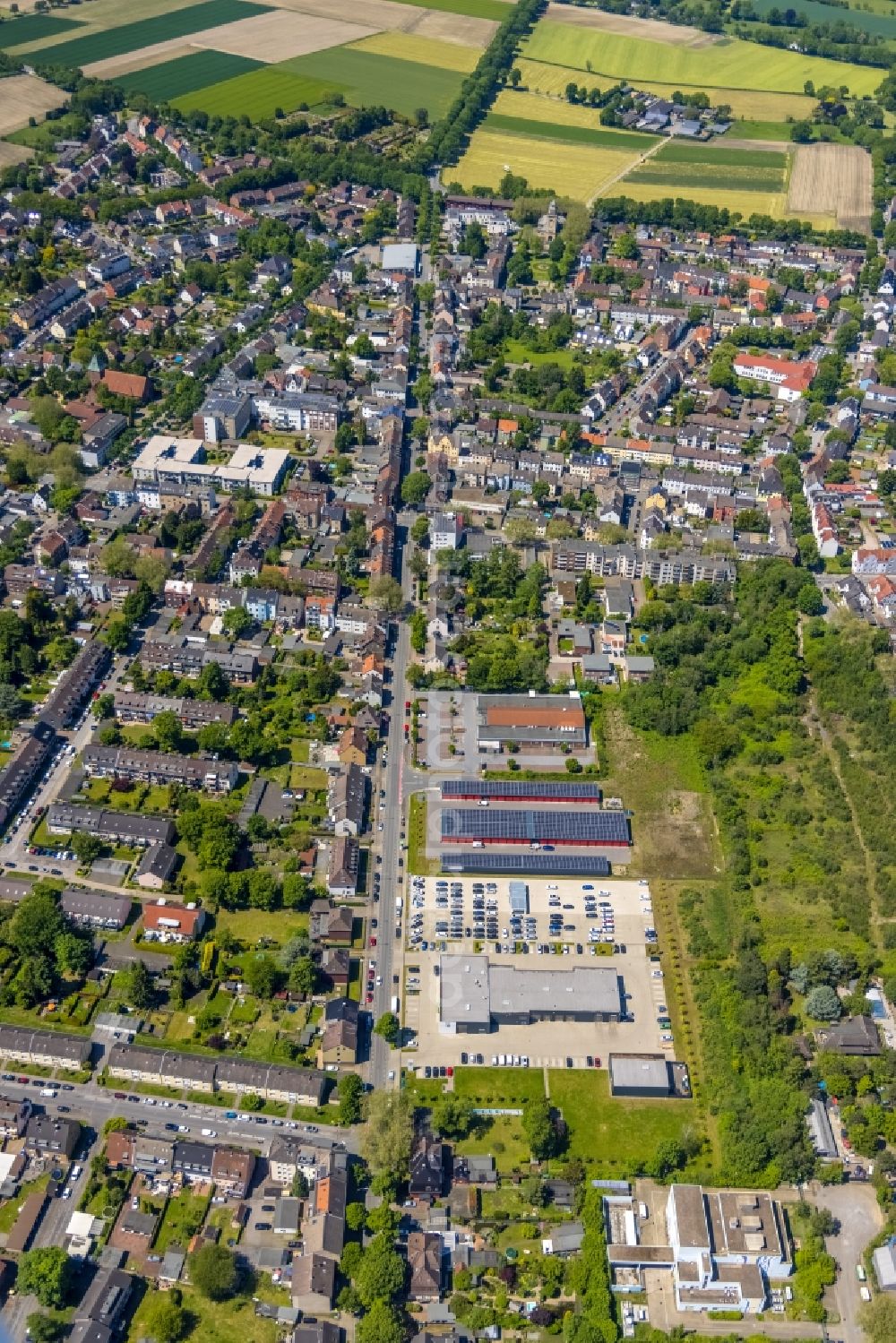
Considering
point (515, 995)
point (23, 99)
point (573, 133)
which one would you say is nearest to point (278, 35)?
point (23, 99)

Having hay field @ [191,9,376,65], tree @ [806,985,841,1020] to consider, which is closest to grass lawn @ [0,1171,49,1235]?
tree @ [806,985,841,1020]

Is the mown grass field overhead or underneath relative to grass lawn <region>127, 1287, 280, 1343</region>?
overhead

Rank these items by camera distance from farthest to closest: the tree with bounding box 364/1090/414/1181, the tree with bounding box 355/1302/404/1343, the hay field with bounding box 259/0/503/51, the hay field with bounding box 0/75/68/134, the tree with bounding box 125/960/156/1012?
the hay field with bounding box 259/0/503/51
the hay field with bounding box 0/75/68/134
the tree with bounding box 125/960/156/1012
the tree with bounding box 364/1090/414/1181
the tree with bounding box 355/1302/404/1343

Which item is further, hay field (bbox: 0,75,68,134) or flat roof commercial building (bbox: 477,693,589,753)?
hay field (bbox: 0,75,68,134)

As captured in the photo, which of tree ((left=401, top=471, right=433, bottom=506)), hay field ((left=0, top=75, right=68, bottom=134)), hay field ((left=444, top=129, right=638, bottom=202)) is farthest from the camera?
hay field ((left=0, top=75, right=68, bottom=134))

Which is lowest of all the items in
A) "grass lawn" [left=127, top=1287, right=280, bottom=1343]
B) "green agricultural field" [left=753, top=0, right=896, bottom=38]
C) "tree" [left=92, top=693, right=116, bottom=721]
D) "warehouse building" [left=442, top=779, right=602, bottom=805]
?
"grass lawn" [left=127, top=1287, right=280, bottom=1343]

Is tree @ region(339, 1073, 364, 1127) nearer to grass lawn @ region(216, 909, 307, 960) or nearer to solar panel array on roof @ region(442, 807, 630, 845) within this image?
grass lawn @ region(216, 909, 307, 960)

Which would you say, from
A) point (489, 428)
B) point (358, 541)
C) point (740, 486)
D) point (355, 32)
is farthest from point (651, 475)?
point (355, 32)
